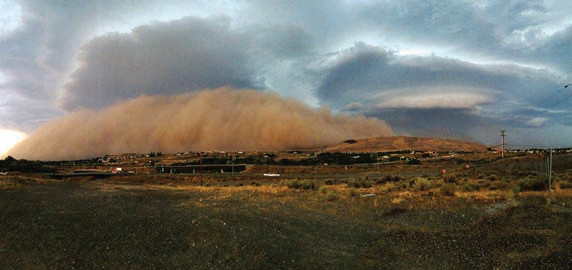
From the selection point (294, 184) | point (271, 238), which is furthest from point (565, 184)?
point (271, 238)

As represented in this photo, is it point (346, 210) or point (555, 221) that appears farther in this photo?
point (346, 210)

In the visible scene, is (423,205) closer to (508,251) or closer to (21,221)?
(508,251)

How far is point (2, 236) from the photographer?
8250 mm

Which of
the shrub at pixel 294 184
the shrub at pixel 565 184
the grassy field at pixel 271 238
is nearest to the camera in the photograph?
the grassy field at pixel 271 238

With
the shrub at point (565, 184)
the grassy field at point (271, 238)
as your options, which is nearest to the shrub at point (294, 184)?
the grassy field at point (271, 238)

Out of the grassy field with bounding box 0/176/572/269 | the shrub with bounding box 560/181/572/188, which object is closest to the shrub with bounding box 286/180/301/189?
the grassy field with bounding box 0/176/572/269

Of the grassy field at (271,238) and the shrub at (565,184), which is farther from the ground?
the grassy field at (271,238)

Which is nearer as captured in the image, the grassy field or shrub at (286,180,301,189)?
the grassy field

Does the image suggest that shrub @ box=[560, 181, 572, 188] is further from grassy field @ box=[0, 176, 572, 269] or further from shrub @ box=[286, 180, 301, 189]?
shrub @ box=[286, 180, 301, 189]

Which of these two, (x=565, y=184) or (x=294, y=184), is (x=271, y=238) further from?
(x=565, y=184)

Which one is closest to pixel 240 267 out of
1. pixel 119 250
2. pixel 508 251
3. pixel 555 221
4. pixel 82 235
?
pixel 119 250

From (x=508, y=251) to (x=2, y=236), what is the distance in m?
12.7

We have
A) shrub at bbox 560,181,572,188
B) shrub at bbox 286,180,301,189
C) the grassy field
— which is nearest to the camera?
the grassy field

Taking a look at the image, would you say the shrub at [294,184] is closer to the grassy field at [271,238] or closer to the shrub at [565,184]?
the grassy field at [271,238]
